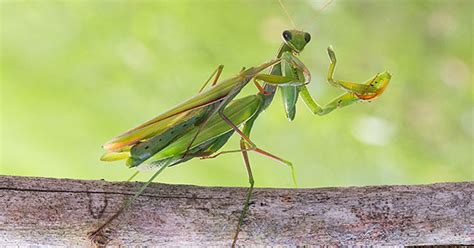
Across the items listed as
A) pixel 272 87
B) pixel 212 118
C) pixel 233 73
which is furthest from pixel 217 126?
pixel 233 73

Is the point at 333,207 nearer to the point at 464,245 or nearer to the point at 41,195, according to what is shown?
the point at 464,245

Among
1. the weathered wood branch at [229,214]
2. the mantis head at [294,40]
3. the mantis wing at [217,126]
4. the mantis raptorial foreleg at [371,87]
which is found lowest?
the weathered wood branch at [229,214]

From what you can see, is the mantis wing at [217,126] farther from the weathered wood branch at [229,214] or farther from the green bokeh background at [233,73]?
the green bokeh background at [233,73]

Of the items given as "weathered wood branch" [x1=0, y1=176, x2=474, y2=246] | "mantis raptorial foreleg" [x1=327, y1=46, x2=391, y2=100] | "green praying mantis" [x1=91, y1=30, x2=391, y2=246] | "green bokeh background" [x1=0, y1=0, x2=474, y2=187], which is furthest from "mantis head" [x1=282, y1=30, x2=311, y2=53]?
"green bokeh background" [x1=0, y1=0, x2=474, y2=187]

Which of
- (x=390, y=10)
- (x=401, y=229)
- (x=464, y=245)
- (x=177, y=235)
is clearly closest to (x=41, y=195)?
(x=177, y=235)

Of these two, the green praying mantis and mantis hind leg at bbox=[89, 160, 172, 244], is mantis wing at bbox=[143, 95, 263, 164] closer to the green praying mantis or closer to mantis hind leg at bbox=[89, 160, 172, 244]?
the green praying mantis

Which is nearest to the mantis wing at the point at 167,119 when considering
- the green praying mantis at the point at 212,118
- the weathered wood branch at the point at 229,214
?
the green praying mantis at the point at 212,118
